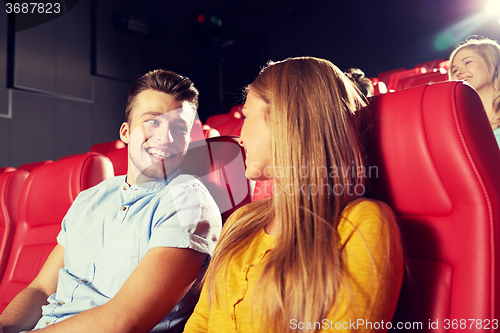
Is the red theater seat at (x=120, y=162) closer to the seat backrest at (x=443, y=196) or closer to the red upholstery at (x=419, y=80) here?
the seat backrest at (x=443, y=196)

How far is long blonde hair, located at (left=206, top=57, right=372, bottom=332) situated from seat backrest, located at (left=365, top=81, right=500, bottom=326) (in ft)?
0.21

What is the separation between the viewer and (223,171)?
82cm

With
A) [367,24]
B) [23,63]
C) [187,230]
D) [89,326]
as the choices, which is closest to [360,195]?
[187,230]

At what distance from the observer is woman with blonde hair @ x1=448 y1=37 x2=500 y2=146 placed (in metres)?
1.30

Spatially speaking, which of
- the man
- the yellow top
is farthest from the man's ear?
the yellow top

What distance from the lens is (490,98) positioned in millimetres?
1278

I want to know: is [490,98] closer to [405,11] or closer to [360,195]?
[360,195]

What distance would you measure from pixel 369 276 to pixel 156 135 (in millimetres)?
591

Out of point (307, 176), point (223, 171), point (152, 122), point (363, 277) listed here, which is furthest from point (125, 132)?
point (363, 277)

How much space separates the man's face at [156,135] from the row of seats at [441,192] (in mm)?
467

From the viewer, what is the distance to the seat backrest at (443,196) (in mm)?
439

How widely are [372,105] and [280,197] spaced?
0.22m

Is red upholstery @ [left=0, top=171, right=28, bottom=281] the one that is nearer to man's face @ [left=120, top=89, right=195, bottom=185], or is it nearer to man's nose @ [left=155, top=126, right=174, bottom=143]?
man's face @ [left=120, top=89, right=195, bottom=185]

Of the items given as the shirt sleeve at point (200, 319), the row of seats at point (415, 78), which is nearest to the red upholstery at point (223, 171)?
the shirt sleeve at point (200, 319)
